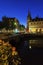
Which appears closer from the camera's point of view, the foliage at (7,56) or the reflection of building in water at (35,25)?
the foliage at (7,56)

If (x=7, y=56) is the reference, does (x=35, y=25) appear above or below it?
above

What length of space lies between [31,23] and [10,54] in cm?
12343

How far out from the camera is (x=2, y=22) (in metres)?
96.9

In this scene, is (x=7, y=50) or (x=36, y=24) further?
(x=36, y=24)

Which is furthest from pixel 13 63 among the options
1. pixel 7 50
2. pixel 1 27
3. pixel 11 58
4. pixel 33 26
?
pixel 33 26

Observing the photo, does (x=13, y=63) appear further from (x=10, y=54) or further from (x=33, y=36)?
(x=33, y=36)

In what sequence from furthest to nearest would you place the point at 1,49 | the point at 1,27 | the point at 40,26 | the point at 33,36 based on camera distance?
the point at 40,26, the point at 1,27, the point at 33,36, the point at 1,49

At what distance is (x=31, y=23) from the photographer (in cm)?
13025

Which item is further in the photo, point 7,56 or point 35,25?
point 35,25

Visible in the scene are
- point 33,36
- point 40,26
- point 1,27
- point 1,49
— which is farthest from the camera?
point 40,26

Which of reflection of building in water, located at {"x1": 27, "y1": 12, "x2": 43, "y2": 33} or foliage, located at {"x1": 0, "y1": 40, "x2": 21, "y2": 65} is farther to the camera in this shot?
reflection of building in water, located at {"x1": 27, "y1": 12, "x2": 43, "y2": 33}

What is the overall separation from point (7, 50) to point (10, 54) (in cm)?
32

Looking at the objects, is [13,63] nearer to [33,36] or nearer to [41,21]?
[33,36]

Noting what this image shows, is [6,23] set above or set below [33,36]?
above
